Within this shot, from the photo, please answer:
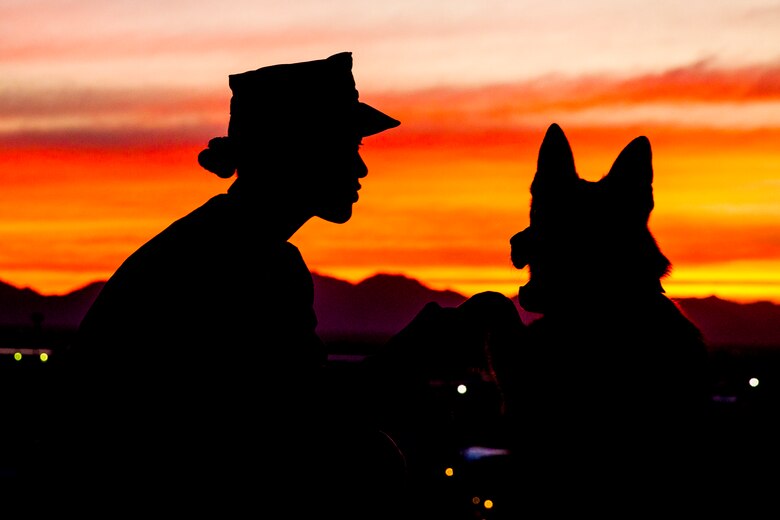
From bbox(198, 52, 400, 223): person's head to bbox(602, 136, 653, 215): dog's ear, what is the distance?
6.64 ft

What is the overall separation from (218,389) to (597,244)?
2393 mm

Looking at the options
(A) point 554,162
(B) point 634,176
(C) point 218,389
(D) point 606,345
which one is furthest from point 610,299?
(C) point 218,389

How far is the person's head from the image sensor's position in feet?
7.26

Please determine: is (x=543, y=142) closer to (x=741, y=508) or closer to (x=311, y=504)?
(x=741, y=508)

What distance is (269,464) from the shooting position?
6.26ft

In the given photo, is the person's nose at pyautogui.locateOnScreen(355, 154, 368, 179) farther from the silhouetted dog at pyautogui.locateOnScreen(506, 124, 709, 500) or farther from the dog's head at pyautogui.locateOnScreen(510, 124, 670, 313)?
the dog's head at pyautogui.locateOnScreen(510, 124, 670, 313)

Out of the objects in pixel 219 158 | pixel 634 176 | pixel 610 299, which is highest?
pixel 634 176

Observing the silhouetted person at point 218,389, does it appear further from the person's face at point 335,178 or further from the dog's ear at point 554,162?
the dog's ear at point 554,162

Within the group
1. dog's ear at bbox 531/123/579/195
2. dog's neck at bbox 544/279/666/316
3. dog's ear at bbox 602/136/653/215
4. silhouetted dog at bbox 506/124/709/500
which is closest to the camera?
silhouetted dog at bbox 506/124/709/500

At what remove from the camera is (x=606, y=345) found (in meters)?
3.73

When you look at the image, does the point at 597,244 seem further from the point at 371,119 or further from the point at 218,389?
the point at 218,389

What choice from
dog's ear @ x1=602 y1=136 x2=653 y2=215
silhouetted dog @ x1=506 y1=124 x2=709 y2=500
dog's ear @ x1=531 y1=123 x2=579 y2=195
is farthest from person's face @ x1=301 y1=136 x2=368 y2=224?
dog's ear @ x1=531 y1=123 x2=579 y2=195

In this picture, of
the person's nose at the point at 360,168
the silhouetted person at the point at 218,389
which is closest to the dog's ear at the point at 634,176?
the person's nose at the point at 360,168

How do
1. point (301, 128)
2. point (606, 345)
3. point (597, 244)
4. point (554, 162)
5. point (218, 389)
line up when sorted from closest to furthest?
point (218, 389) < point (301, 128) < point (606, 345) < point (597, 244) < point (554, 162)
